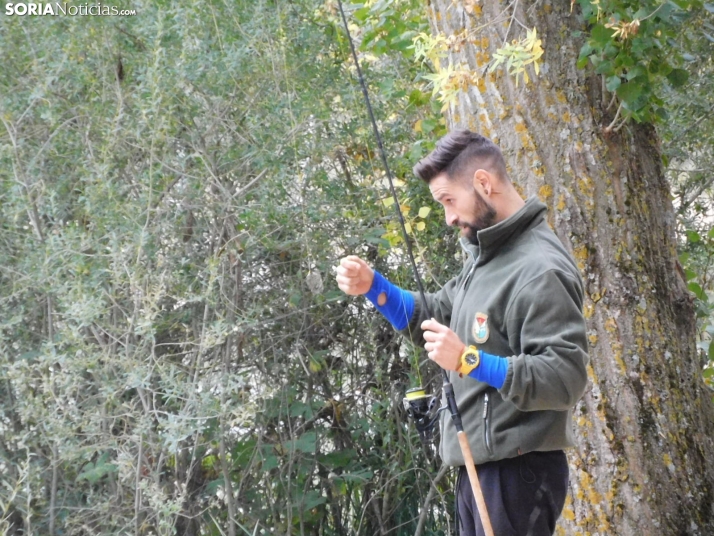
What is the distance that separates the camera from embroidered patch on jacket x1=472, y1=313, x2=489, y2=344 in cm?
198

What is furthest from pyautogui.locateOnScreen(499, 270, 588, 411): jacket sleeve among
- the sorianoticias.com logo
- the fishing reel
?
the sorianoticias.com logo

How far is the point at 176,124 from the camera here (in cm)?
333

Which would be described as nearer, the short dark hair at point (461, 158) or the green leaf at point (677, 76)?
the short dark hair at point (461, 158)

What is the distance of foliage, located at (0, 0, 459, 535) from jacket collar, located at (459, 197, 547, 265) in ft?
4.71

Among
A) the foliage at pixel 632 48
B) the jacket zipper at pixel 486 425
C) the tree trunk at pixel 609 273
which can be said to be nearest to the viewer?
the jacket zipper at pixel 486 425

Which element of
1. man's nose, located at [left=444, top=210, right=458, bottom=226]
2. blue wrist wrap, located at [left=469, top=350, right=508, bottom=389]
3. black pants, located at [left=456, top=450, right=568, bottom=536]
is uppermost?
man's nose, located at [left=444, top=210, right=458, bottom=226]

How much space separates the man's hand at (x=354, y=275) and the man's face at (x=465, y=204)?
316mm

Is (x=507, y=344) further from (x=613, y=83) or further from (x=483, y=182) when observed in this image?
(x=613, y=83)

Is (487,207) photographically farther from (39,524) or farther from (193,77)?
(39,524)

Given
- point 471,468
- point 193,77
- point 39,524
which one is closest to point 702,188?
point 193,77

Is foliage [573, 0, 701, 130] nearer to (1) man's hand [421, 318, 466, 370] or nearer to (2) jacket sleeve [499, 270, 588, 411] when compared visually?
(2) jacket sleeve [499, 270, 588, 411]

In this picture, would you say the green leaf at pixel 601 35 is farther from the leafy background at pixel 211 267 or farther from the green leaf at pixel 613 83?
the green leaf at pixel 613 83

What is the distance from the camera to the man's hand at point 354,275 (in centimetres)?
222

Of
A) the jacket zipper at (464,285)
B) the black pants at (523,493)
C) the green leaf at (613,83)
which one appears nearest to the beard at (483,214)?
the jacket zipper at (464,285)
